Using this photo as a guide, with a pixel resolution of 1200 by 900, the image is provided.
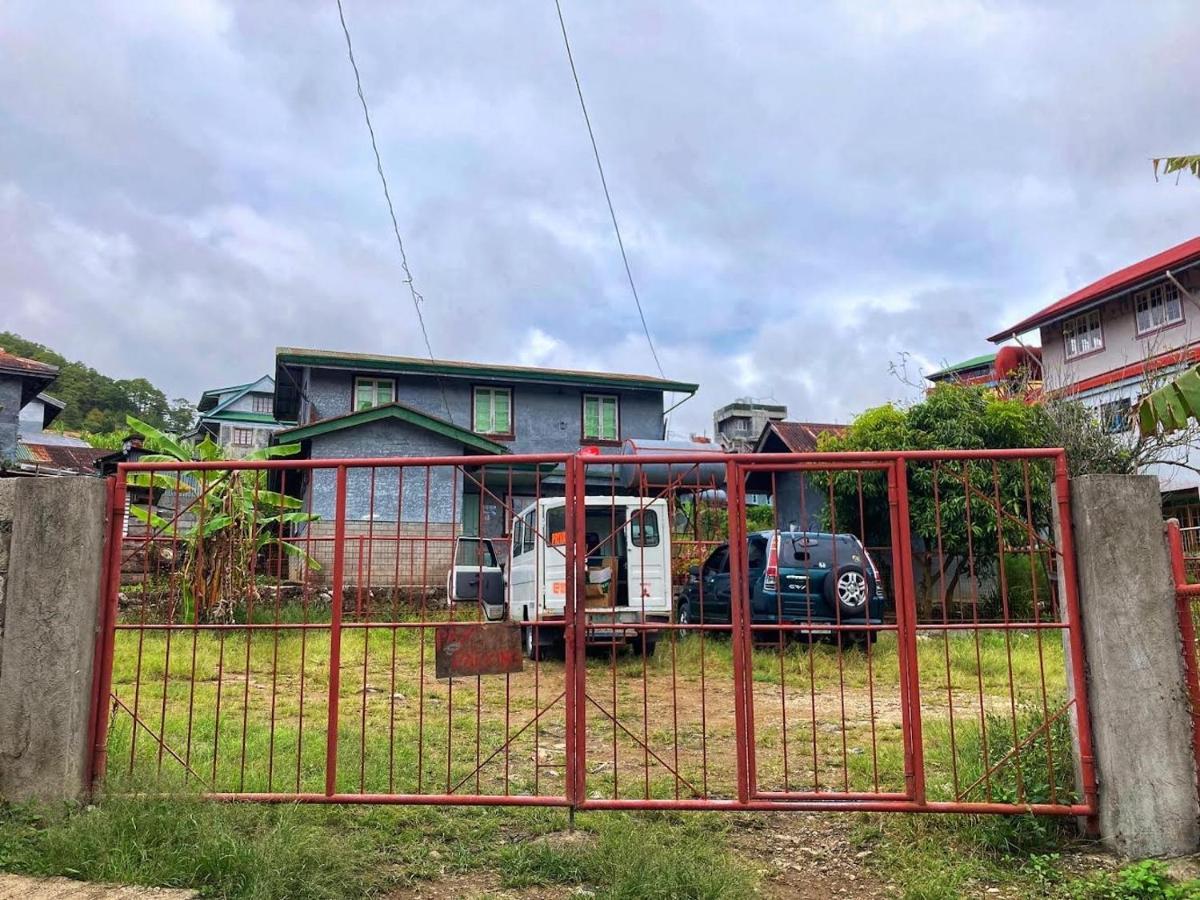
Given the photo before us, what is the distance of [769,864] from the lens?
453cm

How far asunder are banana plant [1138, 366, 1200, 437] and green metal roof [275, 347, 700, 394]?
65.2 ft

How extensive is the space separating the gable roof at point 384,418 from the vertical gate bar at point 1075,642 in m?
15.6

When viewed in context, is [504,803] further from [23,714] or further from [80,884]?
[23,714]

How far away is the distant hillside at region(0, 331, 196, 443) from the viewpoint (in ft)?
160

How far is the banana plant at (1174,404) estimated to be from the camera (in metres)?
4.85

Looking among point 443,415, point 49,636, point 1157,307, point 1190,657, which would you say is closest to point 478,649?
point 49,636

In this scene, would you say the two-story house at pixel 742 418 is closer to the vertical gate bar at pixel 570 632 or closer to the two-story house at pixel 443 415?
the two-story house at pixel 443 415

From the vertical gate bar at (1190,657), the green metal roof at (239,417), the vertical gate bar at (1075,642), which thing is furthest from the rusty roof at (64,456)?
the vertical gate bar at (1190,657)

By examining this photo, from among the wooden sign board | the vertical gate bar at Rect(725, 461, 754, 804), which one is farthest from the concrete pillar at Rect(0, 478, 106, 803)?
the vertical gate bar at Rect(725, 461, 754, 804)

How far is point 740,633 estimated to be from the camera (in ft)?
15.5

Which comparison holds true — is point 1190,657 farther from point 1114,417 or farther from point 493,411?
point 493,411

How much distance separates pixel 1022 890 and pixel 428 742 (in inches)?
169

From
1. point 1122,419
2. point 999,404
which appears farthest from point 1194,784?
point 1122,419

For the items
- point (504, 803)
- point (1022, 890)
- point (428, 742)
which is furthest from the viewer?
point (428, 742)
